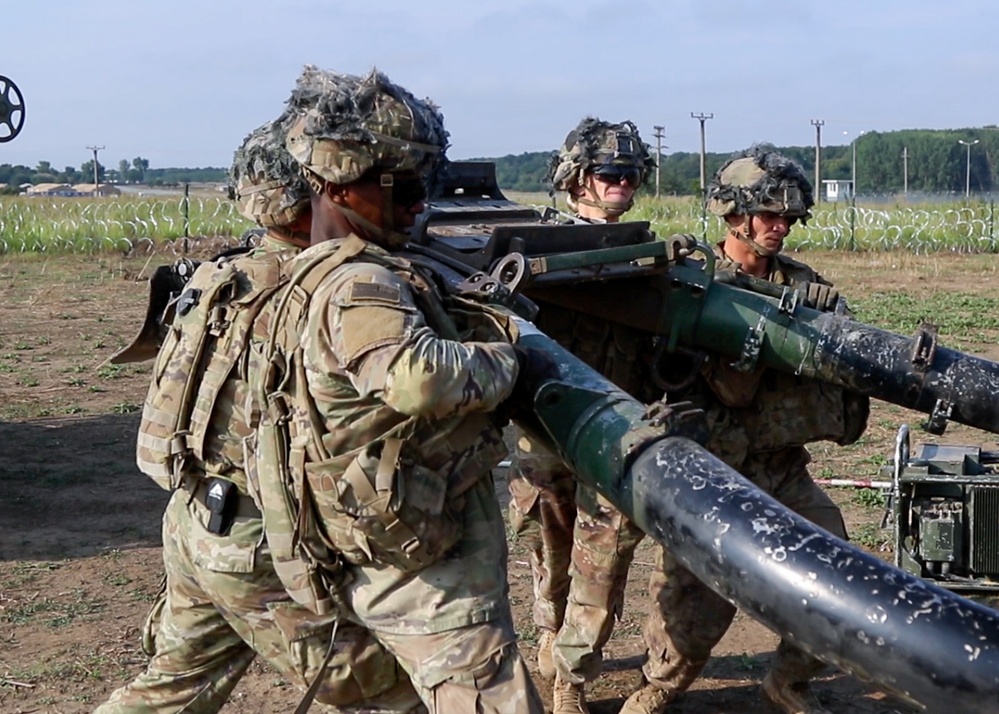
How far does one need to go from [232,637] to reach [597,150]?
100 inches

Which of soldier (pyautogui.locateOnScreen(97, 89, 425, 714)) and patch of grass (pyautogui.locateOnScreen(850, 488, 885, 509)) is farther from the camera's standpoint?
patch of grass (pyautogui.locateOnScreen(850, 488, 885, 509))

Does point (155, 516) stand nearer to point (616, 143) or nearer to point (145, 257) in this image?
point (616, 143)

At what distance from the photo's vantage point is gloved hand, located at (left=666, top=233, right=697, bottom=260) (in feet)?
14.6

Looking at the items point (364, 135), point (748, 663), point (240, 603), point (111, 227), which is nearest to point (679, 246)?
point (364, 135)

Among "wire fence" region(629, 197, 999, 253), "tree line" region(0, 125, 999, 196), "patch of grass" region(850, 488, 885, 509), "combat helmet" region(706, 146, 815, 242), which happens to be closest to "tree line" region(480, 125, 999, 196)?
"tree line" region(0, 125, 999, 196)

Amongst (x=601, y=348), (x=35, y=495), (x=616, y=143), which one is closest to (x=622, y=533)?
(x=601, y=348)

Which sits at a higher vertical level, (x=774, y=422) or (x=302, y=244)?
(x=302, y=244)

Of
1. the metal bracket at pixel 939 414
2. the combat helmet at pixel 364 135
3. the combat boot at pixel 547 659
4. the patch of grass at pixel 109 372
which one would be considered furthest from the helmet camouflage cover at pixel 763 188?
the patch of grass at pixel 109 372

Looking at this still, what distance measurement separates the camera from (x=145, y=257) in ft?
80.5

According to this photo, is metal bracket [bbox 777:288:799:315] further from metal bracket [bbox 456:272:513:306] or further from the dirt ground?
the dirt ground

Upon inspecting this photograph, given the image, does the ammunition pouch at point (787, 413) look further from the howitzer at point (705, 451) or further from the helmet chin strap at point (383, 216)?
the helmet chin strap at point (383, 216)

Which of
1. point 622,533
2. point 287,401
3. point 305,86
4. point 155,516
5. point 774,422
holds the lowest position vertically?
point 155,516

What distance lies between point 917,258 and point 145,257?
13.6 m

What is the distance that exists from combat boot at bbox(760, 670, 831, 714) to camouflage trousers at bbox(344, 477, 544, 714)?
199 centimetres
